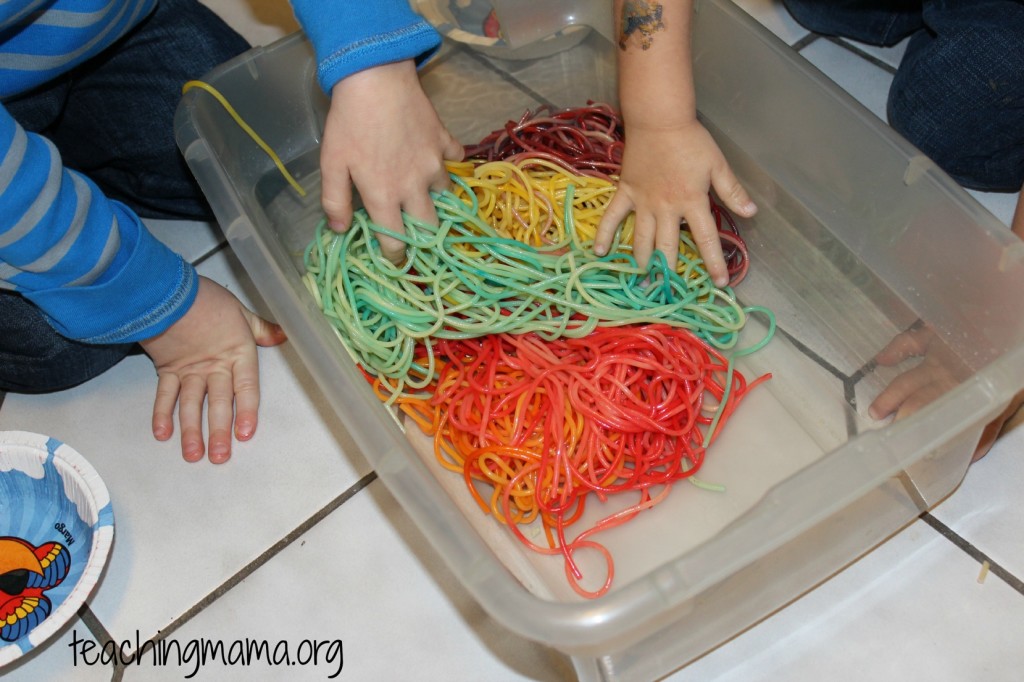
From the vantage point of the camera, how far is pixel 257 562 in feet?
2.86

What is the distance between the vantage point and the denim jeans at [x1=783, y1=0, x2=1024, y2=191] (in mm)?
973

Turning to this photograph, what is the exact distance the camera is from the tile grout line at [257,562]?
0.85 meters

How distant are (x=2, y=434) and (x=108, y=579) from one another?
166mm

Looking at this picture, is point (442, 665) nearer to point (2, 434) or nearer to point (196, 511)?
point (196, 511)

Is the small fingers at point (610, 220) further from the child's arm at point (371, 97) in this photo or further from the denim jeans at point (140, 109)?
the denim jeans at point (140, 109)

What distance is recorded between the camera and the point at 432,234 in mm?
857

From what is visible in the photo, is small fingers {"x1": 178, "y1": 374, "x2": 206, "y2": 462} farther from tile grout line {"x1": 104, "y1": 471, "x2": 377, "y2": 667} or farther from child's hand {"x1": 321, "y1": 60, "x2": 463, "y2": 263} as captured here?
child's hand {"x1": 321, "y1": 60, "x2": 463, "y2": 263}

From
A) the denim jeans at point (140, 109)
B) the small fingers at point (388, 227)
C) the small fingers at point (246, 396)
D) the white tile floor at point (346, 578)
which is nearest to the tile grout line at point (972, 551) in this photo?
the white tile floor at point (346, 578)

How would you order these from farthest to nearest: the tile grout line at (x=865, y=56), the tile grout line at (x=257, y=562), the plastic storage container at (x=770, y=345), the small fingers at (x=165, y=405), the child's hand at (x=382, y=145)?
the tile grout line at (x=865, y=56) → the small fingers at (x=165, y=405) → the tile grout line at (x=257, y=562) → the child's hand at (x=382, y=145) → the plastic storage container at (x=770, y=345)

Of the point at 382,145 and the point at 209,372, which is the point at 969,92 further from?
the point at 209,372

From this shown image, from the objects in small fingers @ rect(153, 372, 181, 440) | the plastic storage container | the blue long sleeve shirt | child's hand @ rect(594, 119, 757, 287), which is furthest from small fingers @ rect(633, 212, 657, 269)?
small fingers @ rect(153, 372, 181, 440)

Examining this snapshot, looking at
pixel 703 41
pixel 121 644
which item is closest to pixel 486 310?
pixel 703 41

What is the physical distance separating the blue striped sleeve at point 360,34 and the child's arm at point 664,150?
0.17m

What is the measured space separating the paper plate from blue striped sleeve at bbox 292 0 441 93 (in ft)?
1.40
